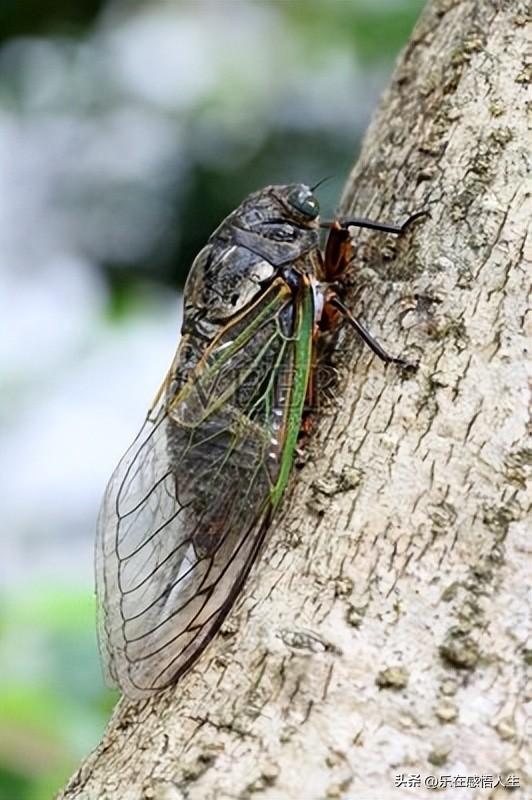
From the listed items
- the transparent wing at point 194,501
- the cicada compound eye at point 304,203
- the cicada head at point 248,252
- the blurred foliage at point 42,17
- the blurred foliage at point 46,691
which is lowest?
the blurred foliage at point 46,691

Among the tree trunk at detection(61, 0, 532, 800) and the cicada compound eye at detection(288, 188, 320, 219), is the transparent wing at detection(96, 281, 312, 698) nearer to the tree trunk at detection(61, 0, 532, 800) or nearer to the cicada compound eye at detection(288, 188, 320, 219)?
the tree trunk at detection(61, 0, 532, 800)

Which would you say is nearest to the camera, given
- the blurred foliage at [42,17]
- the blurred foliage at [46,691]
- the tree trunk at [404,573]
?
the tree trunk at [404,573]

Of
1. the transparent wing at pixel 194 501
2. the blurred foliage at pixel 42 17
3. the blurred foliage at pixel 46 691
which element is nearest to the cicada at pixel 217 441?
the transparent wing at pixel 194 501

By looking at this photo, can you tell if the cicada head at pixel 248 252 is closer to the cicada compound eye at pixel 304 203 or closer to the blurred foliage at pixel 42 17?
the cicada compound eye at pixel 304 203

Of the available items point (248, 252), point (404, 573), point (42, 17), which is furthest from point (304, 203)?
point (42, 17)

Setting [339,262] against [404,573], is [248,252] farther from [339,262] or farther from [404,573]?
[404,573]

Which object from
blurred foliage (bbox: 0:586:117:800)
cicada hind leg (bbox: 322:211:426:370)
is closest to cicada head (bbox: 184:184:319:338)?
cicada hind leg (bbox: 322:211:426:370)

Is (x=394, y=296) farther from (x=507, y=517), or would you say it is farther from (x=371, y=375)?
(x=507, y=517)
